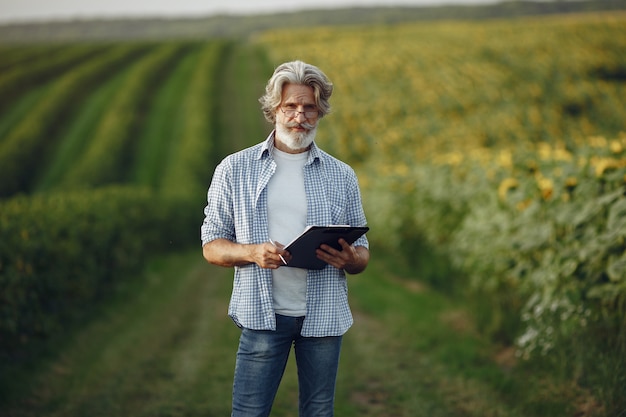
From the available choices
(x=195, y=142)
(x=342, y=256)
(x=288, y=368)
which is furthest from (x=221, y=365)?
Answer: (x=195, y=142)

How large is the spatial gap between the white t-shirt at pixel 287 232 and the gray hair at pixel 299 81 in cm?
38

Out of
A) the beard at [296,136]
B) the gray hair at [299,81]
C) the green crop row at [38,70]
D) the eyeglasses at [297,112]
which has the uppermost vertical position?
the green crop row at [38,70]

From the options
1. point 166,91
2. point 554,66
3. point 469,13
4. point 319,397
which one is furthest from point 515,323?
point 469,13

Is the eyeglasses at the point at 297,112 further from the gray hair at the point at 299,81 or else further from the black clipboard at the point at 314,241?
the black clipboard at the point at 314,241

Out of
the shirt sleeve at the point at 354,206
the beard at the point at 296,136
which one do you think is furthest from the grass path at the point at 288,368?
the beard at the point at 296,136

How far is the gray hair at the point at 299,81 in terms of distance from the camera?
3.00 m

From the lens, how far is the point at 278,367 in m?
3.10

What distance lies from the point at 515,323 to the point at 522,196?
1.44 metres

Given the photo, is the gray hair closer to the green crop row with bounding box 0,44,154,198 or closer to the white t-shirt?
the white t-shirt

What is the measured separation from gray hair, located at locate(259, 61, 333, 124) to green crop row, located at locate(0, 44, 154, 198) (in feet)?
86.2

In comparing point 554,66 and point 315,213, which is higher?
point 554,66

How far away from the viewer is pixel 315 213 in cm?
304

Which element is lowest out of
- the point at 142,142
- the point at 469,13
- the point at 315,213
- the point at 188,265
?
the point at 188,265

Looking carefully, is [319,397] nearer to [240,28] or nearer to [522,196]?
[522,196]
